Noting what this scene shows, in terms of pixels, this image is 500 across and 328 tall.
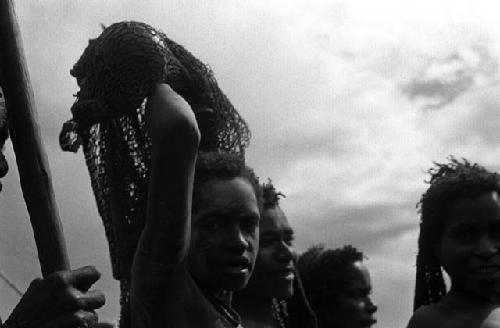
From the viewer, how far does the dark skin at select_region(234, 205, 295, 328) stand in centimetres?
414

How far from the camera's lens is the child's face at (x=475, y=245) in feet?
12.0

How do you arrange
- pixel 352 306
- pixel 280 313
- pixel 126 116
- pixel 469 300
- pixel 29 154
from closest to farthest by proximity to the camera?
pixel 29 154, pixel 126 116, pixel 469 300, pixel 280 313, pixel 352 306

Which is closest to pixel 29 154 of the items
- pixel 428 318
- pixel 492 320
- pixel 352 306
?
pixel 428 318

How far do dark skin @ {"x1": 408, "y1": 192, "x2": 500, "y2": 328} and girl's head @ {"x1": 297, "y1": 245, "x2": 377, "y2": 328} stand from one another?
4.94ft

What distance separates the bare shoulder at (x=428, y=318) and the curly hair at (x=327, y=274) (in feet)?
5.20

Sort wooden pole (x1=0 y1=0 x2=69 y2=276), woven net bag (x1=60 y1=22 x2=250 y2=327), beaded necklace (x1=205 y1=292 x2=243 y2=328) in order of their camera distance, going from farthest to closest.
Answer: beaded necklace (x1=205 y1=292 x2=243 y2=328), woven net bag (x1=60 y1=22 x2=250 y2=327), wooden pole (x1=0 y1=0 x2=69 y2=276)

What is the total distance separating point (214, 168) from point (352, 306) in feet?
7.19

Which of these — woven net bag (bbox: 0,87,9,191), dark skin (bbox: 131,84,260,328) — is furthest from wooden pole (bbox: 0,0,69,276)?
dark skin (bbox: 131,84,260,328)

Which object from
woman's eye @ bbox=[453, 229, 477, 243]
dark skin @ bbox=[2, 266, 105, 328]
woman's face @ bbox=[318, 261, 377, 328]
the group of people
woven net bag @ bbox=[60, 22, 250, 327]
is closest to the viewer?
dark skin @ bbox=[2, 266, 105, 328]

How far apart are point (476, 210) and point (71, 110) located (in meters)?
1.76

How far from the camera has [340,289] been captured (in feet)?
17.5

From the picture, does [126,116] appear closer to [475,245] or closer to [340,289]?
[475,245]

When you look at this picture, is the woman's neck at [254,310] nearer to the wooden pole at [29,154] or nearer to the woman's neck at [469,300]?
the woman's neck at [469,300]

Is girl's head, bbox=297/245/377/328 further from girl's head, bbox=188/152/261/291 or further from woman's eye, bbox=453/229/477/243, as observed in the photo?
girl's head, bbox=188/152/261/291
